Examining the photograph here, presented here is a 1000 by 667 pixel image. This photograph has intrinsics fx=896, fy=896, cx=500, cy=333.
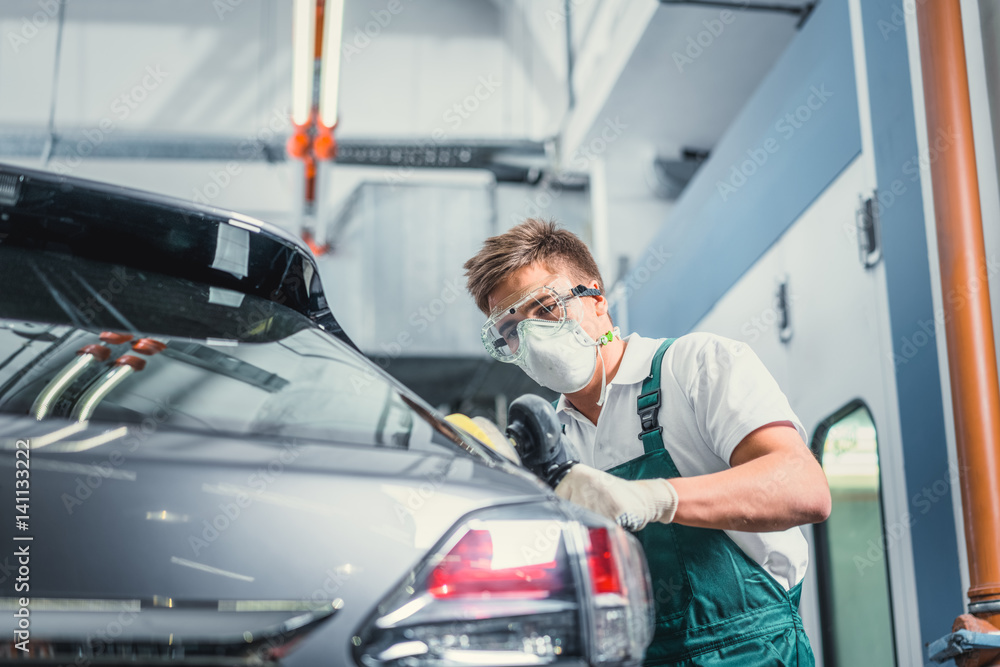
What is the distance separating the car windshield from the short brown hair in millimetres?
651

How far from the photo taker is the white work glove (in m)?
1.46

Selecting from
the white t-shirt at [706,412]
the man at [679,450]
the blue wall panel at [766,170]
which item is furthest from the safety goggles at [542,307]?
the blue wall panel at [766,170]

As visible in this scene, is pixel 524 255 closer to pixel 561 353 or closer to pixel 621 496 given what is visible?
pixel 561 353

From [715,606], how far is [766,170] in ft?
8.88

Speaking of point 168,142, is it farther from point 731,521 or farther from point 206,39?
point 731,521

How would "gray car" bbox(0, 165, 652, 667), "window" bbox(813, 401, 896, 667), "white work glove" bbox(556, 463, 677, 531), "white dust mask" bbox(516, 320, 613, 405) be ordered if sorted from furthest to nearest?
"window" bbox(813, 401, 896, 667), "white dust mask" bbox(516, 320, 613, 405), "white work glove" bbox(556, 463, 677, 531), "gray car" bbox(0, 165, 652, 667)

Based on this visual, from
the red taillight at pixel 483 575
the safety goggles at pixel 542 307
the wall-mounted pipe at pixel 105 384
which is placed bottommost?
the red taillight at pixel 483 575

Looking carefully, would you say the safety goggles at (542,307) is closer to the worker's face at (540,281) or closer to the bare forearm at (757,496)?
the worker's face at (540,281)

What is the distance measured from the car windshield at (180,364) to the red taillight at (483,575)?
199mm

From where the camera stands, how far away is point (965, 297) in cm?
239

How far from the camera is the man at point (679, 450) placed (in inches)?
61.4

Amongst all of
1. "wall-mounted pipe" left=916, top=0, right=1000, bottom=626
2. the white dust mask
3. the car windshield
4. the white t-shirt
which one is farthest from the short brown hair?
"wall-mounted pipe" left=916, top=0, right=1000, bottom=626

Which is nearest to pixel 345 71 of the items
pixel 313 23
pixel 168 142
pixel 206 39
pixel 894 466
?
pixel 206 39

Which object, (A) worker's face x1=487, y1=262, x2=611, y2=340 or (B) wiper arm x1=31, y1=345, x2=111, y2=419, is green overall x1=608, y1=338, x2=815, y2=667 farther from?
(B) wiper arm x1=31, y1=345, x2=111, y2=419
